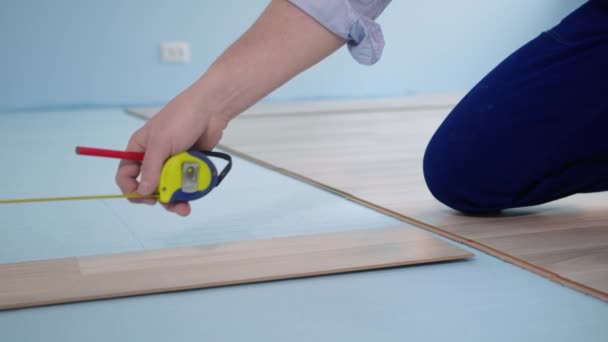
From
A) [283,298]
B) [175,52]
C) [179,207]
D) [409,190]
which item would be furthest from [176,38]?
[283,298]

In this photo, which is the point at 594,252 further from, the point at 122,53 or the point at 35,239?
the point at 122,53

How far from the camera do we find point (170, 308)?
3.55 ft

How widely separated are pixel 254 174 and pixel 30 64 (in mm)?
2653

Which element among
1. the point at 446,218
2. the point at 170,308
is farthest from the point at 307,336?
the point at 446,218

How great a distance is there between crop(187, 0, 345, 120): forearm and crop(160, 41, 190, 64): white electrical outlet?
357cm

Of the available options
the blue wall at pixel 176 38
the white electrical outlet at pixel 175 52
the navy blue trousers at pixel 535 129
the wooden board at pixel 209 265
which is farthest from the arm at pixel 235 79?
the white electrical outlet at pixel 175 52

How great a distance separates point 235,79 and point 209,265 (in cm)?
30

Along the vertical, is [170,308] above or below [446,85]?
below

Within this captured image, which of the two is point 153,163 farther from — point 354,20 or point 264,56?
point 354,20

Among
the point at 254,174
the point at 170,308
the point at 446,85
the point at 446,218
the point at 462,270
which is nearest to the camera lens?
the point at 170,308

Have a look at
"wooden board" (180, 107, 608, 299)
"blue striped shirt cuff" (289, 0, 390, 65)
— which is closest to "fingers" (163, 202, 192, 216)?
"blue striped shirt cuff" (289, 0, 390, 65)

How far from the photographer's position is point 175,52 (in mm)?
4727

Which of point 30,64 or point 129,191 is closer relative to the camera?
point 129,191

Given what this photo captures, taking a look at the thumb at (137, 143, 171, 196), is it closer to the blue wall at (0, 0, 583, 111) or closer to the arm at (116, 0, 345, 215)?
the arm at (116, 0, 345, 215)
